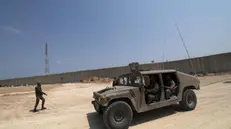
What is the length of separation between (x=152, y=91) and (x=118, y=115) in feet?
5.58

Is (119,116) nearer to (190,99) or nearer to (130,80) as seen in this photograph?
(130,80)

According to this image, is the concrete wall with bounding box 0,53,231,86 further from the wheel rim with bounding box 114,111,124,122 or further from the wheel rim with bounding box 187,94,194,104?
the wheel rim with bounding box 114,111,124,122

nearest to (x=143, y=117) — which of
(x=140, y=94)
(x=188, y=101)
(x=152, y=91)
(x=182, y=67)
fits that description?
(x=152, y=91)

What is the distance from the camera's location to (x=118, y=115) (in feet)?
22.3

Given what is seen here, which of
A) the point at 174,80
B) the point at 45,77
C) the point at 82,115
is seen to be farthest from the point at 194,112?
the point at 45,77

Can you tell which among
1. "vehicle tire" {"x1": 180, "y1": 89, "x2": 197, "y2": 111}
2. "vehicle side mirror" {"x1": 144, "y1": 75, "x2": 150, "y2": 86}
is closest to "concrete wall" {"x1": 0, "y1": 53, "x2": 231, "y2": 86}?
"vehicle tire" {"x1": 180, "y1": 89, "x2": 197, "y2": 111}

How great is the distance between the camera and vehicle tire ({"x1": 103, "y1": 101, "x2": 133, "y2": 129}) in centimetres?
656

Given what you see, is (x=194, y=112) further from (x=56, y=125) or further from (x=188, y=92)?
(x=56, y=125)

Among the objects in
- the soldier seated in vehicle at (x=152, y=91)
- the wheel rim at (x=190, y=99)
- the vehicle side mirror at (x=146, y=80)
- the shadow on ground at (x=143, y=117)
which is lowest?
Answer: the shadow on ground at (x=143, y=117)

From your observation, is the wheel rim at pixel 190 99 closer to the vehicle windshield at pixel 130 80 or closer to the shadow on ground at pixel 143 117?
the shadow on ground at pixel 143 117

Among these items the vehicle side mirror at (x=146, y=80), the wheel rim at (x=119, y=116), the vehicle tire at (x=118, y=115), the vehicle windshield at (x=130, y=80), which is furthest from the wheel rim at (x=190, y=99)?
the wheel rim at (x=119, y=116)

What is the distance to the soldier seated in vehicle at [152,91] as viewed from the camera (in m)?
7.58

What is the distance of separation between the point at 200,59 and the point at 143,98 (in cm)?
2323

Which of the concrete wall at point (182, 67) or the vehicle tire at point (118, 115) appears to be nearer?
the vehicle tire at point (118, 115)
